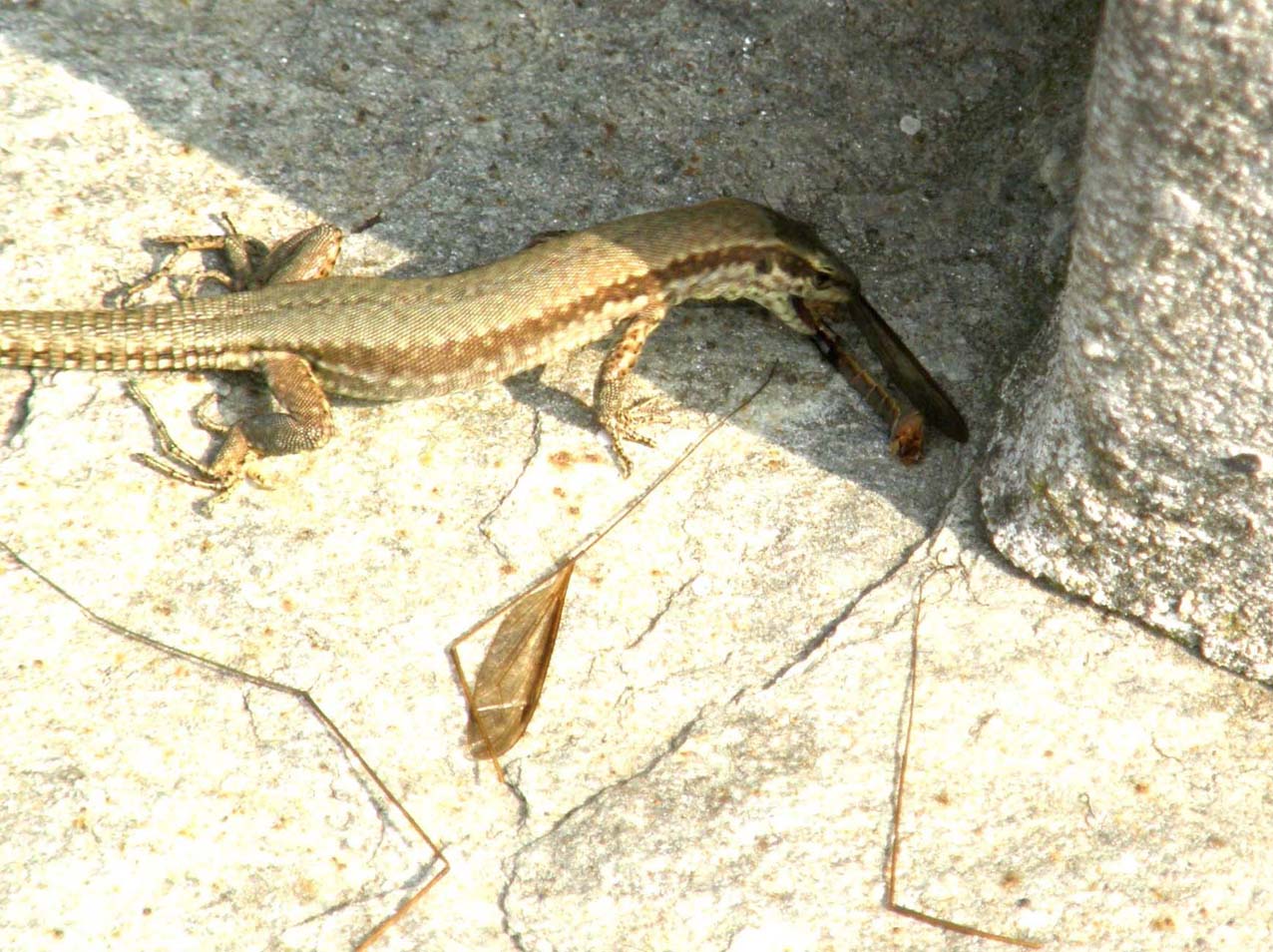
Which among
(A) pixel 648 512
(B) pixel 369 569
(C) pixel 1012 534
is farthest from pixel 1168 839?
(B) pixel 369 569

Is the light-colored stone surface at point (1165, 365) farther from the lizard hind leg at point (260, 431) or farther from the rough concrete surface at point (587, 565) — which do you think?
the lizard hind leg at point (260, 431)

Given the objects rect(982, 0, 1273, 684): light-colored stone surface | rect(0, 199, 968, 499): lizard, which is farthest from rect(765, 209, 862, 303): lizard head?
rect(982, 0, 1273, 684): light-colored stone surface

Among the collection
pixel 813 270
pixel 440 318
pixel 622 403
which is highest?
pixel 813 270

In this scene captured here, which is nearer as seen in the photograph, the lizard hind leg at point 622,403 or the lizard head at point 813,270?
the lizard hind leg at point 622,403

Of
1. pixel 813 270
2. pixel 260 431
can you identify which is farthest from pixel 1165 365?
pixel 260 431

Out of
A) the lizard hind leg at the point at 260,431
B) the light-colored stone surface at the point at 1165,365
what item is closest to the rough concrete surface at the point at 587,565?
the lizard hind leg at the point at 260,431

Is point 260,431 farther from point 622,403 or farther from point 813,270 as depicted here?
point 813,270

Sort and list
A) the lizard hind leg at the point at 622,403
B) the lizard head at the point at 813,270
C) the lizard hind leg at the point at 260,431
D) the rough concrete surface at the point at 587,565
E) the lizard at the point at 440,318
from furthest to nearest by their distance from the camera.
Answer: the lizard head at the point at 813,270, the lizard hind leg at the point at 622,403, the lizard at the point at 440,318, the lizard hind leg at the point at 260,431, the rough concrete surface at the point at 587,565
